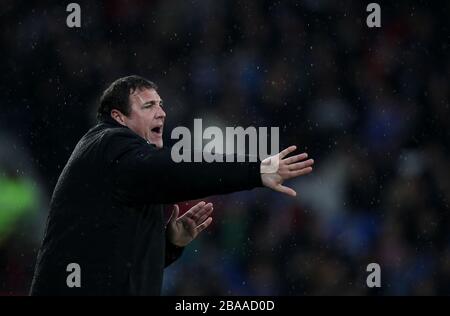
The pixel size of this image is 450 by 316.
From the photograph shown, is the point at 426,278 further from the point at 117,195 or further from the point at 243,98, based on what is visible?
the point at 117,195

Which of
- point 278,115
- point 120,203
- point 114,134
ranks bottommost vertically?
point 120,203

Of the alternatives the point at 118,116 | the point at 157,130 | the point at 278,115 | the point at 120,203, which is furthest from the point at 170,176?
the point at 278,115

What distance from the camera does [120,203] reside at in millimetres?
3148

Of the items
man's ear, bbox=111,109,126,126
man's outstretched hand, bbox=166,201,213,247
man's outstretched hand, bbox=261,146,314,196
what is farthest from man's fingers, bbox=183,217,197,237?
man's outstretched hand, bbox=261,146,314,196

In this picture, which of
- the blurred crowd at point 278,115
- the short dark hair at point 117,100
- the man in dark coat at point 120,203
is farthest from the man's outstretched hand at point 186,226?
the blurred crowd at point 278,115

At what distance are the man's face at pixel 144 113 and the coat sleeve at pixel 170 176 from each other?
1.42 feet

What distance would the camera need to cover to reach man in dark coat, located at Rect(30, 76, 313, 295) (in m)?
2.97

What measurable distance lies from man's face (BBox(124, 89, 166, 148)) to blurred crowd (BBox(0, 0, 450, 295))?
2.63 meters

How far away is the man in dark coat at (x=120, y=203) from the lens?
9.76ft

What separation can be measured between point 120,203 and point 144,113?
55 centimetres

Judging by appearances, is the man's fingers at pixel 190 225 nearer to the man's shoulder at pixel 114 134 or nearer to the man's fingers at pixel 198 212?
the man's fingers at pixel 198 212

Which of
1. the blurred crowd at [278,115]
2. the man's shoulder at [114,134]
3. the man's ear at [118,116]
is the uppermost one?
the blurred crowd at [278,115]

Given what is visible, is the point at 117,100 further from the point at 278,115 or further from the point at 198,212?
the point at 278,115
